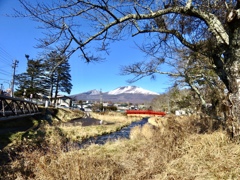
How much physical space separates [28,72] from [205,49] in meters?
38.7

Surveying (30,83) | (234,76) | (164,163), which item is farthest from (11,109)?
(30,83)

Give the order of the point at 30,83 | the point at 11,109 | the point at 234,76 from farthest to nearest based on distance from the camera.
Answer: the point at 30,83 < the point at 11,109 < the point at 234,76

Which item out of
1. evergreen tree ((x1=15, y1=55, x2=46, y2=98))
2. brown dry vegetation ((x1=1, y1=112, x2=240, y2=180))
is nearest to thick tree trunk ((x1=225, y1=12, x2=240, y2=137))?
brown dry vegetation ((x1=1, y1=112, x2=240, y2=180))

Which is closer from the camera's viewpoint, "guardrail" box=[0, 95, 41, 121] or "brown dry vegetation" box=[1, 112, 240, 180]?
"brown dry vegetation" box=[1, 112, 240, 180]

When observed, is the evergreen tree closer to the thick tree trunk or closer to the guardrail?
the guardrail

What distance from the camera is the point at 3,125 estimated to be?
13531mm

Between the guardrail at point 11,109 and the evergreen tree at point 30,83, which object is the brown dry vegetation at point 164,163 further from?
the evergreen tree at point 30,83

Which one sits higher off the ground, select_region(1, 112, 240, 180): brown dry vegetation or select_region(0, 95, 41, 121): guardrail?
select_region(0, 95, 41, 121): guardrail

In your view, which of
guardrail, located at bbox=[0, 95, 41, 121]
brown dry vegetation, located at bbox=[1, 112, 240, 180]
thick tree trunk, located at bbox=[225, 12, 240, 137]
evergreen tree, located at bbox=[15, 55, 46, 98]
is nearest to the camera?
brown dry vegetation, located at bbox=[1, 112, 240, 180]

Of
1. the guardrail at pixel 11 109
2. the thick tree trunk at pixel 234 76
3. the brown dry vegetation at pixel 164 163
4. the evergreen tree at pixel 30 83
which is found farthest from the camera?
the evergreen tree at pixel 30 83

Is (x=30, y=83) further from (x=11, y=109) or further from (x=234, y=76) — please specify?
(x=234, y=76)

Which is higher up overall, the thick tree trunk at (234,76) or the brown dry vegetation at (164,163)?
the thick tree trunk at (234,76)

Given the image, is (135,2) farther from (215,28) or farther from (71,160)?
(71,160)

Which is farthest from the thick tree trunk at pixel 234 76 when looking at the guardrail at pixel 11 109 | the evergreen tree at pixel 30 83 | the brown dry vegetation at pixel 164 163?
the evergreen tree at pixel 30 83
